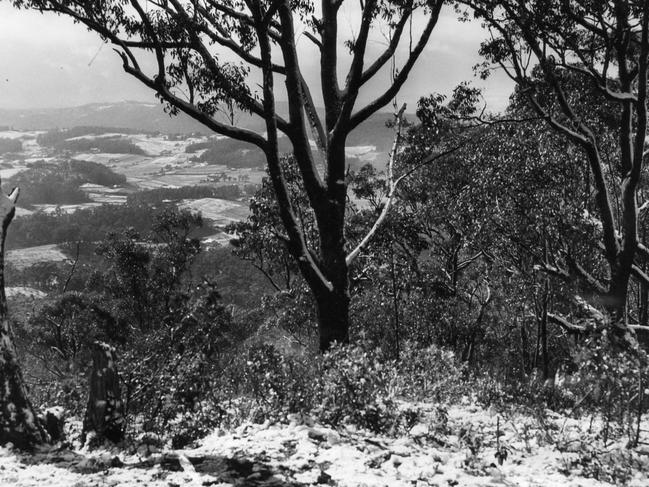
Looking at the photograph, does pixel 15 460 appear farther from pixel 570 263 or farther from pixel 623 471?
pixel 570 263

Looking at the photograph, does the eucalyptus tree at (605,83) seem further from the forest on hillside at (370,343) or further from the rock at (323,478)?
the rock at (323,478)

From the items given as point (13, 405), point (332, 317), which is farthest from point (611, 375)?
point (13, 405)

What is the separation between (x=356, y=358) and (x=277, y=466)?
170 cm

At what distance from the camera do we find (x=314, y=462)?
427 centimetres

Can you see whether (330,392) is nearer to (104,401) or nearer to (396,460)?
(396,460)

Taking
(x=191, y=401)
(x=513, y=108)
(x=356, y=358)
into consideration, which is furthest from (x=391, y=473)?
(x=513, y=108)

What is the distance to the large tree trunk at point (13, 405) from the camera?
4359 mm

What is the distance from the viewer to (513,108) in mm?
21125

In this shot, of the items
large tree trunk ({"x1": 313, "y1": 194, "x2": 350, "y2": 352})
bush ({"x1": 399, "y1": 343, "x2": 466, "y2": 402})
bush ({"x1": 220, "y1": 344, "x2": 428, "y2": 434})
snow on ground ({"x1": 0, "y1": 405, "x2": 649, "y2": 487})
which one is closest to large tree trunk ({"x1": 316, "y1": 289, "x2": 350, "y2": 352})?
large tree trunk ({"x1": 313, "y1": 194, "x2": 350, "y2": 352})

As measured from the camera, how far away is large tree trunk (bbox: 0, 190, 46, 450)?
436 centimetres

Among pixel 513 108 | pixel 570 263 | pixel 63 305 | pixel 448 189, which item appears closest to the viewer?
pixel 570 263

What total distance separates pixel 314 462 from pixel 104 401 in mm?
2058

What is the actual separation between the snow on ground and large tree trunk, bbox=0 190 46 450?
13cm

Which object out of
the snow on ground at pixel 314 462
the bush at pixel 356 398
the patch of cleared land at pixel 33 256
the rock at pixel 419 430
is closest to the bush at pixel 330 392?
the bush at pixel 356 398
